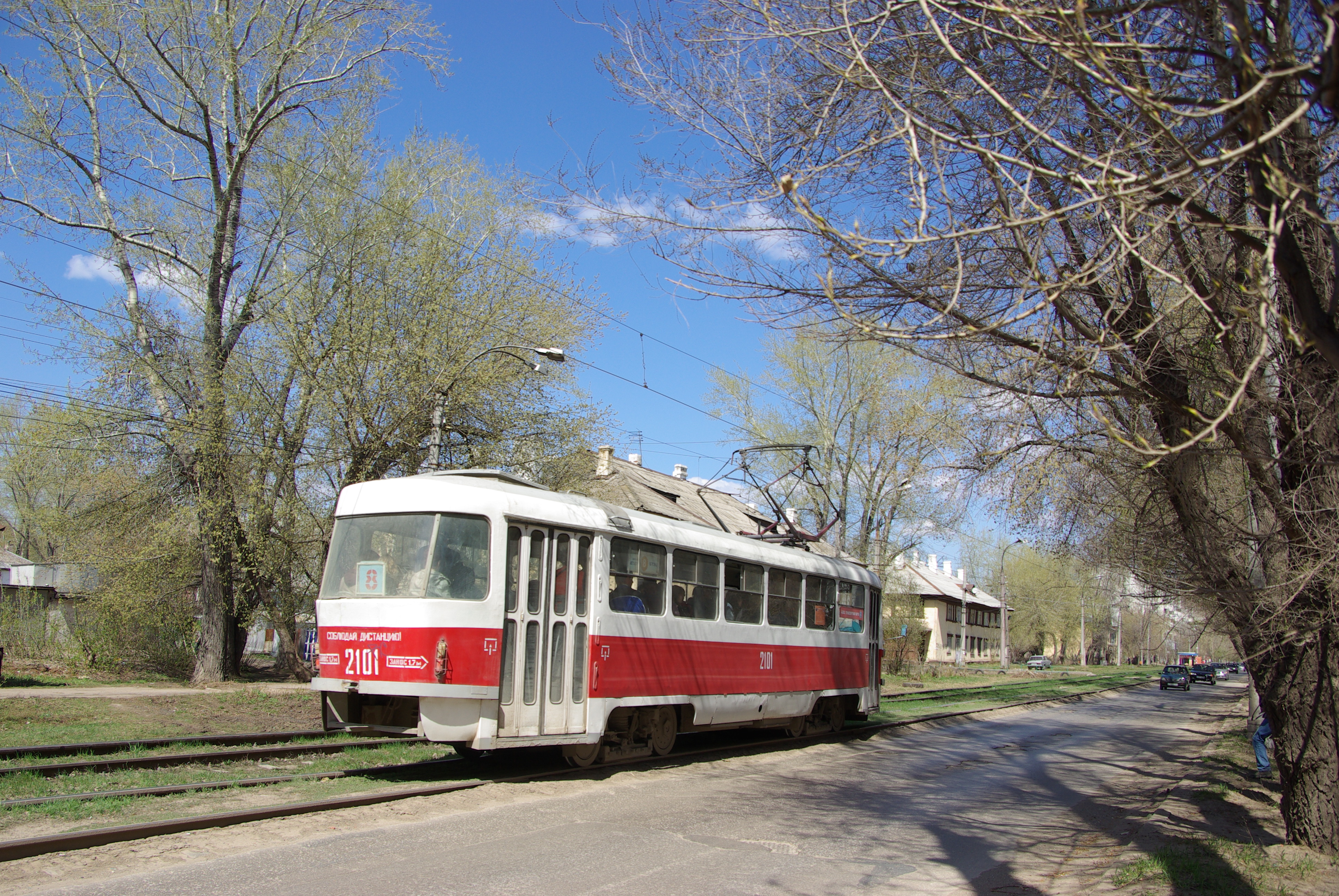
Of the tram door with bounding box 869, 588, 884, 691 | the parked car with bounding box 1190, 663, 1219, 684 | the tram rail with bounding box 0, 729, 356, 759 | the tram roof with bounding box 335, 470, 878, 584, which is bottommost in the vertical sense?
the parked car with bounding box 1190, 663, 1219, 684

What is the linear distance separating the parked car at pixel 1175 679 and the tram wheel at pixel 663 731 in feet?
144

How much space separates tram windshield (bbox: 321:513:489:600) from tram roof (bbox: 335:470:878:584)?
13 cm

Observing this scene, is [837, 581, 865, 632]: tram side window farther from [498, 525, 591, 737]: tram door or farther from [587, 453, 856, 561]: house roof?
[587, 453, 856, 561]: house roof

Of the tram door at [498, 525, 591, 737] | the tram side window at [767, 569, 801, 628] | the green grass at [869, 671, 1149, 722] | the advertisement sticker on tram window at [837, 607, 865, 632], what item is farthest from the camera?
the green grass at [869, 671, 1149, 722]

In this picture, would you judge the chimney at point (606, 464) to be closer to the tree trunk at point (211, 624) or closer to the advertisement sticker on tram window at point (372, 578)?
the tree trunk at point (211, 624)

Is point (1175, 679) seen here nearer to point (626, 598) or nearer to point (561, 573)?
point (626, 598)

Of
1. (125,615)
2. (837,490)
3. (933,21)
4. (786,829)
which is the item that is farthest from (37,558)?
(933,21)

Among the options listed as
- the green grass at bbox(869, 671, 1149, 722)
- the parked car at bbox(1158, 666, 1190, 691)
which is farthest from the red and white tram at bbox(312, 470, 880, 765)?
the parked car at bbox(1158, 666, 1190, 691)

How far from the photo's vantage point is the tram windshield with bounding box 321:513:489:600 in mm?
9391

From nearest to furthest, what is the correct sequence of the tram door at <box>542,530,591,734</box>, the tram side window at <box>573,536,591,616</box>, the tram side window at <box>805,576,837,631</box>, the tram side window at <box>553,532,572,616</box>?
1. the tram door at <box>542,530,591,734</box>
2. the tram side window at <box>553,532,572,616</box>
3. the tram side window at <box>573,536,591,616</box>
4. the tram side window at <box>805,576,837,631</box>

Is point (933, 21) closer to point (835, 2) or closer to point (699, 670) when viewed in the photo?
point (835, 2)

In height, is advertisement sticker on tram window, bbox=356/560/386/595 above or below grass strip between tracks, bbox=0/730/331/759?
above

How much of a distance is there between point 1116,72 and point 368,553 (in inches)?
320

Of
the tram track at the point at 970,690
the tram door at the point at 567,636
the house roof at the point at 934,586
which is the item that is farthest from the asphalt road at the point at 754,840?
the house roof at the point at 934,586
